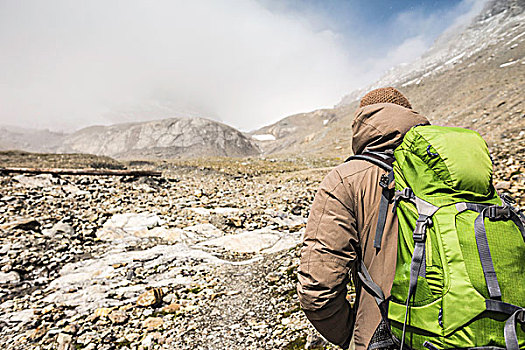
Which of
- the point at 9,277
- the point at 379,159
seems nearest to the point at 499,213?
the point at 379,159

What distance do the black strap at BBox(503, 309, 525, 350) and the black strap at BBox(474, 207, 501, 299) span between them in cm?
12

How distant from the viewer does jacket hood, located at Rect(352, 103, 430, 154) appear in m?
1.97

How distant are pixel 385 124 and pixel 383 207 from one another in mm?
563

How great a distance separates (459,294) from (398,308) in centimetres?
38

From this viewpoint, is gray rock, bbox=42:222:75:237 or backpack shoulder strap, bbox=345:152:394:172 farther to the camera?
gray rock, bbox=42:222:75:237

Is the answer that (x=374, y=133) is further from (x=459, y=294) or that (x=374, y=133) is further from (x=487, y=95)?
(x=487, y=95)

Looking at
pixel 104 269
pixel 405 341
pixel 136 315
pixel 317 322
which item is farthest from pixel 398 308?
pixel 104 269

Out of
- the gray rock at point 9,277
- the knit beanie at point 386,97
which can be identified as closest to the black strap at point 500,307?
A: the knit beanie at point 386,97

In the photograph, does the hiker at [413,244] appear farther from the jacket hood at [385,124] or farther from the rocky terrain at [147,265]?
the rocky terrain at [147,265]

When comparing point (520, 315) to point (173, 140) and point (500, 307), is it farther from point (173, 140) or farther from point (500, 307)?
point (173, 140)

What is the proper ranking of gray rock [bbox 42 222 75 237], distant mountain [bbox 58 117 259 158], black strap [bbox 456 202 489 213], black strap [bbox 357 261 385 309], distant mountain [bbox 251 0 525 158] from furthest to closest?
1. distant mountain [bbox 58 117 259 158]
2. distant mountain [bbox 251 0 525 158]
3. gray rock [bbox 42 222 75 237]
4. black strap [bbox 357 261 385 309]
5. black strap [bbox 456 202 489 213]

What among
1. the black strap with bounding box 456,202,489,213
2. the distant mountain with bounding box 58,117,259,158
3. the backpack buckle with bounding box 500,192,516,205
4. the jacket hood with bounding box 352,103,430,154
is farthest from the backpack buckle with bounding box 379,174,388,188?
the distant mountain with bounding box 58,117,259,158

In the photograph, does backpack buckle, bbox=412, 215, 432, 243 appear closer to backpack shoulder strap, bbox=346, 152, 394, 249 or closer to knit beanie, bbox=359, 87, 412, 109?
backpack shoulder strap, bbox=346, 152, 394, 249

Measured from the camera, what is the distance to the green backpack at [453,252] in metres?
1.41
